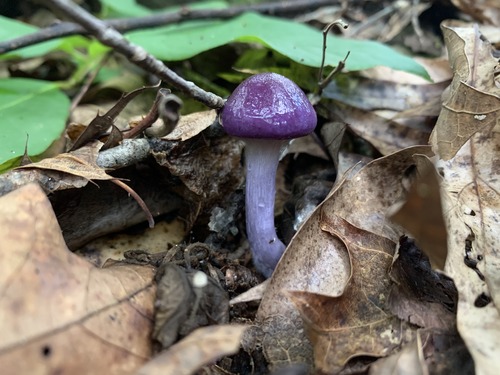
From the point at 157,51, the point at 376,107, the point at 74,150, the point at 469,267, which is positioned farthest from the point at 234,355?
the point at 157,51

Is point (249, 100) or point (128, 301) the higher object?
point (249, 100)

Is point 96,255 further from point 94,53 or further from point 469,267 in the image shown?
point 94,53

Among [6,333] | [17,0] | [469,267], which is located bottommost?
[17,0]

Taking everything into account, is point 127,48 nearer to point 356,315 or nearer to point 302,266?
point 302,266

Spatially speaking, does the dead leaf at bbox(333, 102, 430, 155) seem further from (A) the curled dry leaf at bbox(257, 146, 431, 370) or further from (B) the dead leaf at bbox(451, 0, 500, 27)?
(B) the dead leaf at bbox(451, 0, 500, 27)

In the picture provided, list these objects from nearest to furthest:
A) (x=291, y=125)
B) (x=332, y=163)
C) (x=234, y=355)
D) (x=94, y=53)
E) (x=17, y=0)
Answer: (x=234, y=355)
(x=291, y=125)
(x=332, y=163)
(x=94, y=53)
(x=17, y=0)

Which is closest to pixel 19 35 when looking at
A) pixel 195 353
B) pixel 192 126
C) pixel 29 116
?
pixel 29 116
